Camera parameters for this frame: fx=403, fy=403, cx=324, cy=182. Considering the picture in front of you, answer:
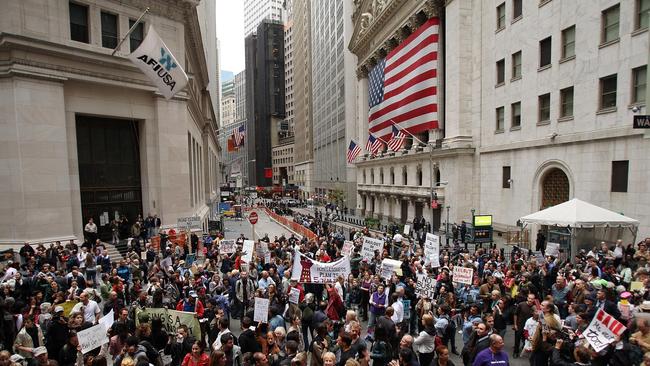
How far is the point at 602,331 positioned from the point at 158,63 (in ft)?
61.6

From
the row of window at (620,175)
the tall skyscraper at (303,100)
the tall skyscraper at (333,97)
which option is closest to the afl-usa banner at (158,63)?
the row of window at (620,175)

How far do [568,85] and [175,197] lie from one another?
25.2 meters

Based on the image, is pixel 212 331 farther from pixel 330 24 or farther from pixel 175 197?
pixel 330 24

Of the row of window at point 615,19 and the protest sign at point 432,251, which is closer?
the protest sign at point 432,251

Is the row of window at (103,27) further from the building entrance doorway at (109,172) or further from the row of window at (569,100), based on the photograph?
the row of window at (569,100)

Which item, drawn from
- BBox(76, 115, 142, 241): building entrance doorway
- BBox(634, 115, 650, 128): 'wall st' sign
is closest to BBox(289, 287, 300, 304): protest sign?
BBox(634, 115, 650, 128): 'wall st' sign

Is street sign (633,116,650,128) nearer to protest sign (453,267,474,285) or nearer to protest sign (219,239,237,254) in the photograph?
protest sign (453,267,474,285)

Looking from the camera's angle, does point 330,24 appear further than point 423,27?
Yes

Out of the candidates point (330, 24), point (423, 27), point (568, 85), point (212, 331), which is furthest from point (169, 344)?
point (330, 24)

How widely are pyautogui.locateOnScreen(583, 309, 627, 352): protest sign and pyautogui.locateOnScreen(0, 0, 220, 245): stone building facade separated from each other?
894 inches

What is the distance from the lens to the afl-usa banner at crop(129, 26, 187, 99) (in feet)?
58.3

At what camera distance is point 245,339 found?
25.8 ft

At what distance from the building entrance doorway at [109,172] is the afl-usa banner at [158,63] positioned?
7953mm

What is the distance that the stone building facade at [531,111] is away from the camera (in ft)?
67.2
